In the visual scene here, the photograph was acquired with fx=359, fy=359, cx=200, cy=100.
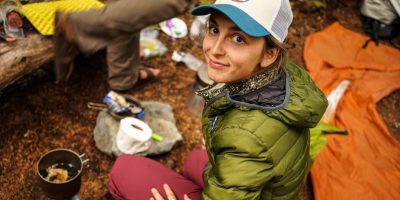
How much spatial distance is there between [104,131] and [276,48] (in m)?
1.83

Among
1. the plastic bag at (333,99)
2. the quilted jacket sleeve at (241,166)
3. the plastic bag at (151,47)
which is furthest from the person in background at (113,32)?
the plastic bag at (333,99)

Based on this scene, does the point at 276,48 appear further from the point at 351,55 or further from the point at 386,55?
the point at 386,55

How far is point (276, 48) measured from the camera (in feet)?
5.62

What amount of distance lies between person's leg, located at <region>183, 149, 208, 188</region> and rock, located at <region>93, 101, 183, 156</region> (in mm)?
468

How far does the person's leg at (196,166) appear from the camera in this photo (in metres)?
2.46

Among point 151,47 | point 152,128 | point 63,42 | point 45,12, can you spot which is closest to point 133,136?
point 152,128

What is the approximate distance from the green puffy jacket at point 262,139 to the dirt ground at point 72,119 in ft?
4.51

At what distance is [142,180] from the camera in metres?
2.20

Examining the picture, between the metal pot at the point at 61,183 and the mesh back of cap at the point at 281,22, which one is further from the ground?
the mesh back of cap at the point at 281,22

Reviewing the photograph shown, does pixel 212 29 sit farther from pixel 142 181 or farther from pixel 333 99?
pixel 333 99

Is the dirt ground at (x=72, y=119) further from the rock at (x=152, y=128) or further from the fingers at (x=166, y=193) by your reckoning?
the fingers at (x=166, y=193)

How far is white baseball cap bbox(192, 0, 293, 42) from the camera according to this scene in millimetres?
1564

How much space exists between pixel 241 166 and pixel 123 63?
206 centimetres

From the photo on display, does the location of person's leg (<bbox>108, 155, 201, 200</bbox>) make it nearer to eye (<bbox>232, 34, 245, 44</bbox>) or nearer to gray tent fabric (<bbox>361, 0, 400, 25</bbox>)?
eye (<bbox>232, 34, 245, 44</bbox>)
